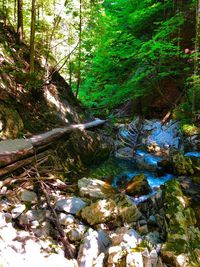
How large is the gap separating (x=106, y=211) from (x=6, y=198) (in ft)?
6.54

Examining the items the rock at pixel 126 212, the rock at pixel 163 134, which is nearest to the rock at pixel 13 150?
the rock at pixel 126 212

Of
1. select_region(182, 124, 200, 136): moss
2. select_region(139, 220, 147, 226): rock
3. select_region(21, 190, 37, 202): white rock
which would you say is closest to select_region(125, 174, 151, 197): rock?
select_region(139, 220, 147, 226): rock

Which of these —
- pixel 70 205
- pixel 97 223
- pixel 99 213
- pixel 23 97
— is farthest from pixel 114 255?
pixel 23 97

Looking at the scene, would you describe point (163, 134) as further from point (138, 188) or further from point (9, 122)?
point (9, 122)

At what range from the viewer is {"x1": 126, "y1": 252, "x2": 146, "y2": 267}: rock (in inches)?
145

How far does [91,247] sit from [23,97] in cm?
595

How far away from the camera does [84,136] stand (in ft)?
33.9

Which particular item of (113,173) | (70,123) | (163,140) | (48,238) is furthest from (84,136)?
(48,238)

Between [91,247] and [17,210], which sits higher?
[17,210]

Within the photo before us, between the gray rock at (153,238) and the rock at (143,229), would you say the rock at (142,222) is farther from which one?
the gray rock at (153,238)

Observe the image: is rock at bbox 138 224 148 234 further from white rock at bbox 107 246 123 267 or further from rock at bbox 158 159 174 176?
rock at bbox 158 159 174 176

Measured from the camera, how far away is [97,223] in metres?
5.04

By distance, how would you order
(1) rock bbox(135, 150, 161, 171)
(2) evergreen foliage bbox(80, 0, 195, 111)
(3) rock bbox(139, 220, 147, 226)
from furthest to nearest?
1. (2) evergreen foliage bbox(80, 0, 195, 111)
2. (1) rock bbox(135, 150, 161, 171)
3. (3) rock bbox(139, 220, 147, 226)

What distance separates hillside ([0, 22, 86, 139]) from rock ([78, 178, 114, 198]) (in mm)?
2325
